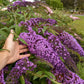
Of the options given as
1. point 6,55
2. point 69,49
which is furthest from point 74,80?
point 6,55

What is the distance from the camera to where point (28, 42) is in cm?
98

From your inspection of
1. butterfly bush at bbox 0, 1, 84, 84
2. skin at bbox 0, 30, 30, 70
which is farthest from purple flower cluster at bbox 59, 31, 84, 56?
skin at bbox 0, 30, 30, 70

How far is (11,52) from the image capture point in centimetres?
94

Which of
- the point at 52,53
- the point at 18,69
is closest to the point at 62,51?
the point at 52,53

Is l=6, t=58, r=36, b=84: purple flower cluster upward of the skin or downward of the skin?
downward

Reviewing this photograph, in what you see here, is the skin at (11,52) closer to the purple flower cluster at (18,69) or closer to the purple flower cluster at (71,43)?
the purple flower cluster at (18,69)

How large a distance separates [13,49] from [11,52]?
4 cm

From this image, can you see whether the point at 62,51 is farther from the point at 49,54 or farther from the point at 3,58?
the point at 3,58

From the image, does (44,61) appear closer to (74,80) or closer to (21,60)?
(21,60)

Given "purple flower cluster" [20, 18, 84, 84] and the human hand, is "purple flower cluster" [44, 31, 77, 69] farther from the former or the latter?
the human hand

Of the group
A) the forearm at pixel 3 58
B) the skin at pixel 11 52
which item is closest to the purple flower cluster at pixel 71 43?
the skin at pixel 11 52

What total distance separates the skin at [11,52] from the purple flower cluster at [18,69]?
0.06 metres

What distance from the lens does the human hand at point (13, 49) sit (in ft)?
3.02

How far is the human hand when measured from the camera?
92cm
